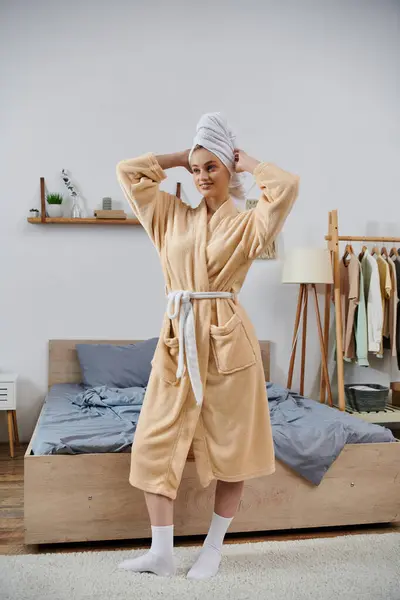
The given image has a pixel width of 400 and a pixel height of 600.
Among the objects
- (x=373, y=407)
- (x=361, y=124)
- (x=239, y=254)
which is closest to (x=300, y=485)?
(x=239, y=254)

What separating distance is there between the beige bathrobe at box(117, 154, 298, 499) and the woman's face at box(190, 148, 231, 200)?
8 cm

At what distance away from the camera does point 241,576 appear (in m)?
2.24

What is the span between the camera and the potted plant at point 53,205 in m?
4.16

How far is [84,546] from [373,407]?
2319 millimetres

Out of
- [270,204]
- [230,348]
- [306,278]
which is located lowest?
[230,348]

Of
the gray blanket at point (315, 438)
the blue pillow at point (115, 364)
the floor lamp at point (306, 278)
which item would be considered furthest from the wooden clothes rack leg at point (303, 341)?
the gray blanket at point (315, 438)

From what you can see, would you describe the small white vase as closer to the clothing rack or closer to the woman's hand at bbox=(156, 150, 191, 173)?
the clothing rack

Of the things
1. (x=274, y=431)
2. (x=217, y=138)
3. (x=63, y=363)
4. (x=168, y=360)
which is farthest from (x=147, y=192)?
(x=63, y=363)

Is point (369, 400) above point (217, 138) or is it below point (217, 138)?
below

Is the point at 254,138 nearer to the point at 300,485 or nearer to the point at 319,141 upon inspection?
the point at 319,141

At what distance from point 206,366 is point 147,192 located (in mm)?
620

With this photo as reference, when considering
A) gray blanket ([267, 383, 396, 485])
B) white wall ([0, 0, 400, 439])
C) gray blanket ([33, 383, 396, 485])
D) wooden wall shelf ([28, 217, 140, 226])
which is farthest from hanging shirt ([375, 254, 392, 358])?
wooden wall shelf ([28, 217, 140, 226])

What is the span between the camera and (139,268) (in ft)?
14.3

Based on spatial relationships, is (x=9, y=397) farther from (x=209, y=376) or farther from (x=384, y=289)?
(x=384, y=289)
